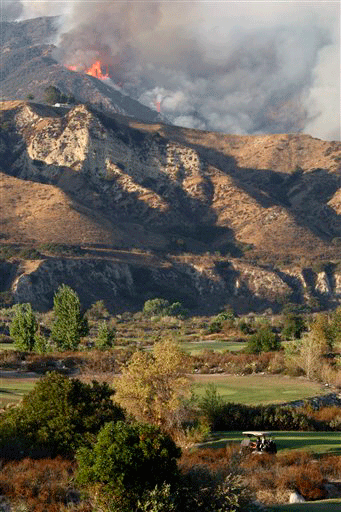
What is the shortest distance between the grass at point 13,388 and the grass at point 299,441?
1107cm

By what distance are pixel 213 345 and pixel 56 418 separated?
60187 mm

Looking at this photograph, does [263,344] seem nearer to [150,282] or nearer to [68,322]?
[68,322]

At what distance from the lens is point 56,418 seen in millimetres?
25219

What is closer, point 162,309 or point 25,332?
point 25,332

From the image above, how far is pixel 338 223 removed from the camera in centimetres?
18925

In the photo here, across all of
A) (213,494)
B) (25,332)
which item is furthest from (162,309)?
(213,494)

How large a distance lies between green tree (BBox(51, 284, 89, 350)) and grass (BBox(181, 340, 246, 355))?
11.2m

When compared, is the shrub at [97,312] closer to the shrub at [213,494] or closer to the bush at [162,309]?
the bush at [162,309]

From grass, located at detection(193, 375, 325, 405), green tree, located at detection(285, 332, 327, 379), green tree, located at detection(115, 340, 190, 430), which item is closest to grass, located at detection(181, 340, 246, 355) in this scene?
green tree, located at detection(285, 332, 327, 379)

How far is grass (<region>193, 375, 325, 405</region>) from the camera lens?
146 feet

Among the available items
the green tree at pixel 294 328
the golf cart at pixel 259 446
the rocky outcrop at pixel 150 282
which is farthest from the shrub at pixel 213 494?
the rocky outcrop at pixel 150 282

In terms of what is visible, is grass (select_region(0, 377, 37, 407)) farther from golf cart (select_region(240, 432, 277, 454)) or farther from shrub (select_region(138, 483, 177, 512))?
shrub (select_region(138, 483, 177, 512))

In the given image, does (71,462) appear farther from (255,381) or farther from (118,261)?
(118,261)

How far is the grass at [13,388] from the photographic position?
38625 mm
